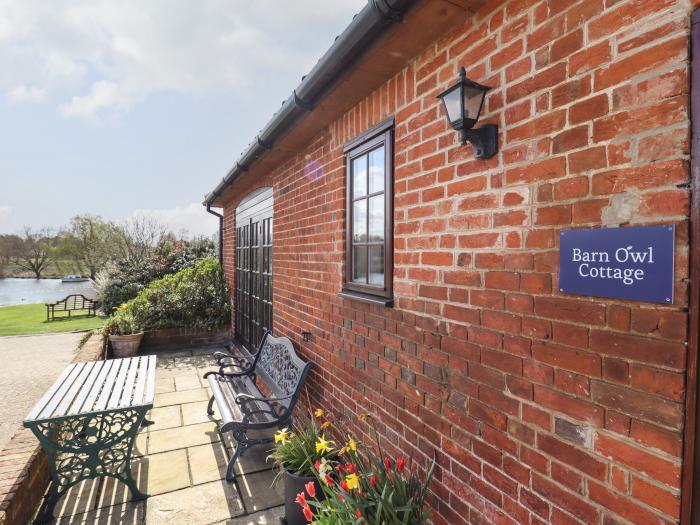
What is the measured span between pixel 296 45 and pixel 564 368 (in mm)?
4001

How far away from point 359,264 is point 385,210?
1.98 ft

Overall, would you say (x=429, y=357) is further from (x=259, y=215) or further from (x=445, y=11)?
(x=259, y=215)

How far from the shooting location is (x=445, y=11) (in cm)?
182

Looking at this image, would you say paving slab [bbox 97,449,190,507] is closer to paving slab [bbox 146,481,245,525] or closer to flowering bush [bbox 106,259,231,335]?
paving slab [bbox 146,481,245,525]

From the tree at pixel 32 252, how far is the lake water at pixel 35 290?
4.44ft

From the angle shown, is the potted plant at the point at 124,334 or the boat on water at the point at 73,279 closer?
the potted plant at the point at 124,334

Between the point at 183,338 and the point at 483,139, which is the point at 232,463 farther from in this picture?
the point at 183,338

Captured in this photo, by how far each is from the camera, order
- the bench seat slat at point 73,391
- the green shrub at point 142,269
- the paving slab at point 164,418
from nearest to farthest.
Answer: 1. the bench seat slat at point 73,391
2. the paving slab at point 164,418
3. the green shrub at point 142,269

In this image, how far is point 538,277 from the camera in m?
1.48

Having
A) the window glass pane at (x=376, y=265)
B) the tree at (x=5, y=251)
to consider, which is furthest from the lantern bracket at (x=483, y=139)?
the tree at (x=5, y=251)

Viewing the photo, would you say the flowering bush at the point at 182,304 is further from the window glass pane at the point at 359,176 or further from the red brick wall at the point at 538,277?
the red brick wall at the point at 538,277

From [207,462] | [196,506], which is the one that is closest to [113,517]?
[196,506]

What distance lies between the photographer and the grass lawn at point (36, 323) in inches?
456

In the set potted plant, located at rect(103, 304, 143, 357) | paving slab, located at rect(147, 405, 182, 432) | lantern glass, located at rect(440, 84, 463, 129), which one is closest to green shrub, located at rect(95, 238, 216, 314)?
potted plant, located at rect(103, 304, 143, 357)
